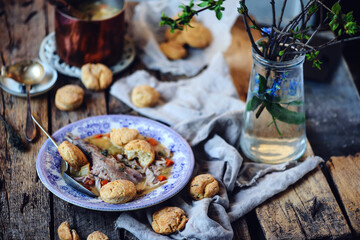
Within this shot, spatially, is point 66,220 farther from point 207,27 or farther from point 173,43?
point 207,27

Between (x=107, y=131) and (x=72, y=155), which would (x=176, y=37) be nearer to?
(x=107, y=131)

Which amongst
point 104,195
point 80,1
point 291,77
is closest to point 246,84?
point 291,77

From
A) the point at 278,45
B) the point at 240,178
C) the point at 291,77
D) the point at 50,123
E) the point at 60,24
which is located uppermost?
the point at 278,45

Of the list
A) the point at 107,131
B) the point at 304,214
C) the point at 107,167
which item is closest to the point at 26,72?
the point at 107,131

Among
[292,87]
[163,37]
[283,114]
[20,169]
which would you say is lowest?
[20,169]

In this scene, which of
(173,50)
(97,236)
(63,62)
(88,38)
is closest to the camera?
(97,236)

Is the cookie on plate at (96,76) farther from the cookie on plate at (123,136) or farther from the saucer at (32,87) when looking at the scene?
the cookie on plate at (123,136)

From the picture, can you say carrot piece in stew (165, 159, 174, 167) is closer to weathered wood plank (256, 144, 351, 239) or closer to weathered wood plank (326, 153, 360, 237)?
weathered wood plank (256, 144, 351, 239)
